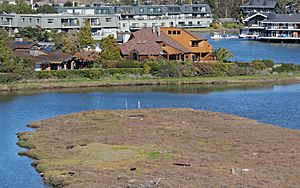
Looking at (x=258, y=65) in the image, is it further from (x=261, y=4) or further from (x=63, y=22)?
(x=261, y=4)

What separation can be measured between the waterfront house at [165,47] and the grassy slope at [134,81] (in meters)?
4.54

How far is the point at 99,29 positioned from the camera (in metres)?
66.7

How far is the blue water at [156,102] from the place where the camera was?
31688mm

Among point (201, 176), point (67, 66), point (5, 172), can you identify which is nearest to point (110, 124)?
point (5, 172)

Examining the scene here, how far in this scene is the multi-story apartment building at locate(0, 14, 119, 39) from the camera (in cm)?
6538

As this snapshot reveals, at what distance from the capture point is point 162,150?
2444 centimetres

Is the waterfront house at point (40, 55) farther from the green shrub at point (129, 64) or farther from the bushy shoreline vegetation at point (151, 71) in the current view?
the green shrub at point (129, 64)

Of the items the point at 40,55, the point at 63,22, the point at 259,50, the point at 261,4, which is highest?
the point at 261,4

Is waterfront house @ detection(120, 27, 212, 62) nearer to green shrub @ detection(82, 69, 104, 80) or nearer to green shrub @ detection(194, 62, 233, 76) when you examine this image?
green shrub @ detection(194, 62, 233, 76)

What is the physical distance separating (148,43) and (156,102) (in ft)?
42.2

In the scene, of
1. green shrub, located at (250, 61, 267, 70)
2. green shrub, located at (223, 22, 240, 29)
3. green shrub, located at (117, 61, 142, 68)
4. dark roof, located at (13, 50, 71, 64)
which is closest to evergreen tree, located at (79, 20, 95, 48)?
dark roof, located at (13, 50, 71, 64)

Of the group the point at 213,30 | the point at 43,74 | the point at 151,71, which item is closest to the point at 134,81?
the point at 151,71

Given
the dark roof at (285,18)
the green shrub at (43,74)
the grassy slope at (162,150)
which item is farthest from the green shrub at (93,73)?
the dark roof at (285,18)

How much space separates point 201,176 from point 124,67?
25897mm
